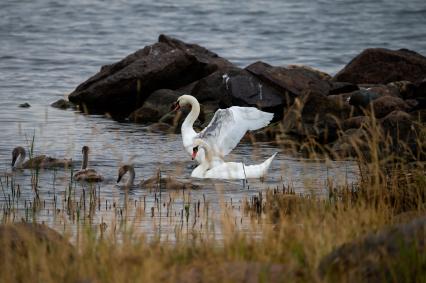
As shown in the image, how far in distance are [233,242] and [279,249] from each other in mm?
319

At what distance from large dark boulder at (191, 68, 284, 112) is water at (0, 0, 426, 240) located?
5.93 feet

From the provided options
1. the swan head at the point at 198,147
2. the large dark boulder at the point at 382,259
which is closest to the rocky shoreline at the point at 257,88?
the swan head at the point at 198,147

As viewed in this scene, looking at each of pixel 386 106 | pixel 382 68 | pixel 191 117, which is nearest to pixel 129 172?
pixel 191 117

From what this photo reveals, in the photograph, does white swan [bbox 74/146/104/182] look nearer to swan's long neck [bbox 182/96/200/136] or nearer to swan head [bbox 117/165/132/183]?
swan head [bbox 117/165/132/183]

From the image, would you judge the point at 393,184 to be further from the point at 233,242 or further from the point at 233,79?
the point at 233,79

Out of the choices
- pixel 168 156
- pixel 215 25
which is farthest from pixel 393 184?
pixel 215 25

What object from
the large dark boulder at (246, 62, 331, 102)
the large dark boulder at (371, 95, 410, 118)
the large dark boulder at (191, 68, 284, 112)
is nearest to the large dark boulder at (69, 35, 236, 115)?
the large dark boulder at (191, 68, 284, 112)

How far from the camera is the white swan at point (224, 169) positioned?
13.3 meters

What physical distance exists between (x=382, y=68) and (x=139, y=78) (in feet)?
16.7

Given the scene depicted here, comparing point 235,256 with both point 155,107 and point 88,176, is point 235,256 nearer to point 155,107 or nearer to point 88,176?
point 88,176

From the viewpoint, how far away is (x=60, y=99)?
70.7 ft

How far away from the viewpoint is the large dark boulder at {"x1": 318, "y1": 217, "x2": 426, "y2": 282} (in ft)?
20.6

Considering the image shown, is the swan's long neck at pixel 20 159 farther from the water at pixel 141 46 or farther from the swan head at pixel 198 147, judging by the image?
the swan head at pixel 198 147

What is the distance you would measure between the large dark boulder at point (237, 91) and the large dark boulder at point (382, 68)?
3041 millimetres
